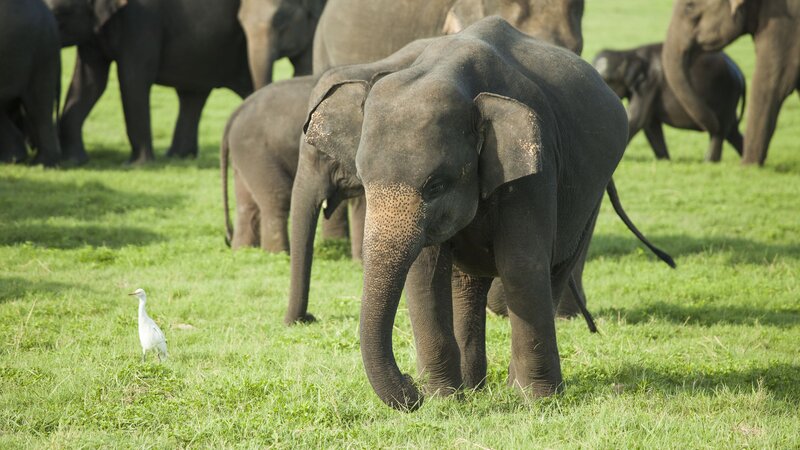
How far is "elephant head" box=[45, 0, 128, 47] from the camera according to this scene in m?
15.8

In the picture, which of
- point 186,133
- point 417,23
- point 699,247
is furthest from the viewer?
point 186,133

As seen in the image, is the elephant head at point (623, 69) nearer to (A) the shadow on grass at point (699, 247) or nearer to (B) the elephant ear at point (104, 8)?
(A) the shadow on grass at point (699, 247)

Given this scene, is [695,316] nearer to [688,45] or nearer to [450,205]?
[450,205]

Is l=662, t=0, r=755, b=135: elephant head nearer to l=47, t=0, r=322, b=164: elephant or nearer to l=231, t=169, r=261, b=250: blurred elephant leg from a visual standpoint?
l=47, t=0, r=322, b=164: elephant

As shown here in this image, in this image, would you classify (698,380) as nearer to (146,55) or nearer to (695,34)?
(695,34)

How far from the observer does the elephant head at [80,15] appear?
1577cm

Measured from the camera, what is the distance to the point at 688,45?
1543 cm

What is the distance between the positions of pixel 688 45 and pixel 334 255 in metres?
7.02

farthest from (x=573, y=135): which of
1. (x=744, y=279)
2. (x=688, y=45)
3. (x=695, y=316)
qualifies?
(x=688, y=45)

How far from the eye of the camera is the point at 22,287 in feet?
28.4

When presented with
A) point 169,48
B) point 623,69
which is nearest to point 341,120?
point 169,48

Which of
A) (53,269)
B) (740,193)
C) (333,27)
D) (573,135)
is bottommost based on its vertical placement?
(740,193)

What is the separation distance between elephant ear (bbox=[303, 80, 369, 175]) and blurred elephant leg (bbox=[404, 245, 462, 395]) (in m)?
0.59

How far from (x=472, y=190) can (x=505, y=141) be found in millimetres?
249
